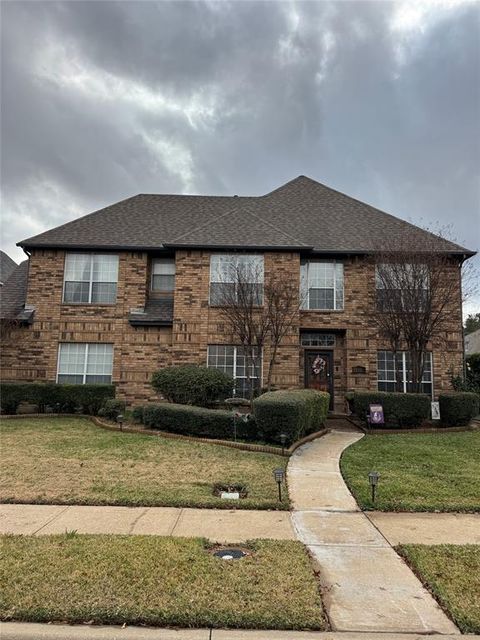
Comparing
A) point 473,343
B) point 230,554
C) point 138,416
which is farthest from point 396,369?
point 473,343

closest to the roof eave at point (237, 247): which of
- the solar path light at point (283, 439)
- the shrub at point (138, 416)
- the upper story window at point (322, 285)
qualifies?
the upper story window at point (322, 285)

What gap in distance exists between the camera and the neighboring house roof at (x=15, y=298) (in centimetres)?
1622

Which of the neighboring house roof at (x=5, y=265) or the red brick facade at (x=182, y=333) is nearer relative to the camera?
the red brick facade at (x=182, y=333)

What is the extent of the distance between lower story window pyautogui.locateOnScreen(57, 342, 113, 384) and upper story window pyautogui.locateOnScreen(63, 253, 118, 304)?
1.72 metres

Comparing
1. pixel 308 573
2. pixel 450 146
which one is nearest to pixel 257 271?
pixel 450 146

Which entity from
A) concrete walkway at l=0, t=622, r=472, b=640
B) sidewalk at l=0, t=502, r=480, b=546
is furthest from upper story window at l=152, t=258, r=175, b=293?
concrete walkway at l=0, t=622, r=472, b=640

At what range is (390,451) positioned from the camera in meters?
9.90

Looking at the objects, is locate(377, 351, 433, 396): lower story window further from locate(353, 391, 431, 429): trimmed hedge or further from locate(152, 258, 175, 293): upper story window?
locate(152, 258, 175, 293): upper story window

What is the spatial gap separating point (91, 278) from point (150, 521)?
12846 millimetres

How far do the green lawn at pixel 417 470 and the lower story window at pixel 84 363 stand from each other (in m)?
9.56

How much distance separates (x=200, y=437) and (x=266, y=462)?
8.18 feet

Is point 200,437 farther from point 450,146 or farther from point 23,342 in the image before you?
point 450,146

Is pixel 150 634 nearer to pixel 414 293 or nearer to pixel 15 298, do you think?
pixel 414 293

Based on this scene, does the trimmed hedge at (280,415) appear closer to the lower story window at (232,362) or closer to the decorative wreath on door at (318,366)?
the lower story window at (232,362)
